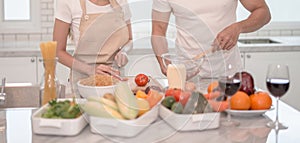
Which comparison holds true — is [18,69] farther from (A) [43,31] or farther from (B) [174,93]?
(B) [174,93]

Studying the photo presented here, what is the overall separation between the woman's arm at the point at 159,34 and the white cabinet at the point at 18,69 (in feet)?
5.44

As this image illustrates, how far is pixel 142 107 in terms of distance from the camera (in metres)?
1.84

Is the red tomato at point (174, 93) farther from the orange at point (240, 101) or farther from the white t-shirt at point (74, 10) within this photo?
the white t-shirt at point (74, 10)

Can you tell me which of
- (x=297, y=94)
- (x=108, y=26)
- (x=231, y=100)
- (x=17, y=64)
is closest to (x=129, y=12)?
(x=108, y=26)

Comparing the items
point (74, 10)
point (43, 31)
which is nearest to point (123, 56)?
point (74, 10)

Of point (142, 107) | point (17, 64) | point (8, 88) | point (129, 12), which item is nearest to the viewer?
point (142, 107)

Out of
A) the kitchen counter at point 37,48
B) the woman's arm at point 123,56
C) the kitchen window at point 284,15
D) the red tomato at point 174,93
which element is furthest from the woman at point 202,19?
the kitchen window at point 284,15

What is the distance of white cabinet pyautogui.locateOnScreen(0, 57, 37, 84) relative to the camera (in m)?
4.09

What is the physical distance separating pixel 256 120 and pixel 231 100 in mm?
124

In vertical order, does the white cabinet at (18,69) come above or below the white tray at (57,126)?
above

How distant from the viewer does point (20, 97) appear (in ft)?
8.33

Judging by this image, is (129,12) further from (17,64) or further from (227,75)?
(17,64)

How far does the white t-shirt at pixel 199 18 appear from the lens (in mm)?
2736

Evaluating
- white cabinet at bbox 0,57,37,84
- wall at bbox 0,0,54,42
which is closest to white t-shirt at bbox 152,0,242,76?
white cabinet at bbox 0,57,37,84
